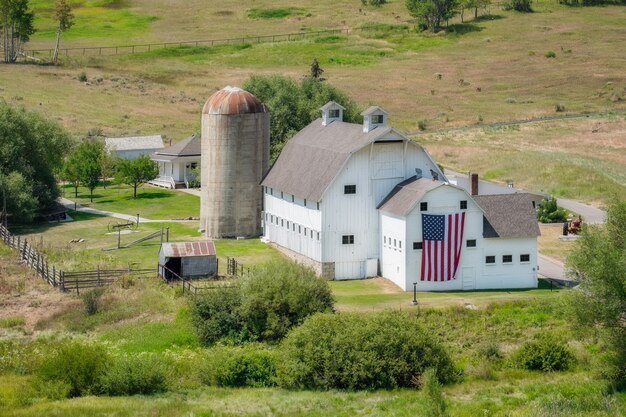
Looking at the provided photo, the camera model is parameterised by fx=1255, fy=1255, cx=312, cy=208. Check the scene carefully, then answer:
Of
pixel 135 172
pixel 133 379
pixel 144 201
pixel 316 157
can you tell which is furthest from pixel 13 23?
pixel 133 379

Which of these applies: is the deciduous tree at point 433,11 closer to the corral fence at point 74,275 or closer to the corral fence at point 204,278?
the corral fence at point 204,278

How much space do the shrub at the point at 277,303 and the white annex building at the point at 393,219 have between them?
24.9 ft

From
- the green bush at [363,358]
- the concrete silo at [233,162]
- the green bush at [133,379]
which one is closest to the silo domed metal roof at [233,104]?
the concrete silo at [233,162]

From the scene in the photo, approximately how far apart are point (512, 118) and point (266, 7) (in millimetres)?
65515

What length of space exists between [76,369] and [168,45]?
358ft

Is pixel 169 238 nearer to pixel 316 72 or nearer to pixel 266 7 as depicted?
pixel 316 72

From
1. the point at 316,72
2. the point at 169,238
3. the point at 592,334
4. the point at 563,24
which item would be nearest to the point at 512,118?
the point at 316,72

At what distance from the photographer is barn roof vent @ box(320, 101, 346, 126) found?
2635 inches

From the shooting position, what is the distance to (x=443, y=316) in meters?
51.7

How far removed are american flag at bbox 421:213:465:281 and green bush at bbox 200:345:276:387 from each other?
42.1ft

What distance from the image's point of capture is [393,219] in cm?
5791

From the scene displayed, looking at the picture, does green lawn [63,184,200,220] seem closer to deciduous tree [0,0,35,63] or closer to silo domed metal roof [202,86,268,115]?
Answer: silo domed metal roof [202,86,268,115]

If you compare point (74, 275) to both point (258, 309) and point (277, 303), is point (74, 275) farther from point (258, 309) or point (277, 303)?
point (277, 303)

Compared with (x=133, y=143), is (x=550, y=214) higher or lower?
lower
